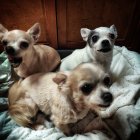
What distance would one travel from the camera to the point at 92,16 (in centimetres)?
180

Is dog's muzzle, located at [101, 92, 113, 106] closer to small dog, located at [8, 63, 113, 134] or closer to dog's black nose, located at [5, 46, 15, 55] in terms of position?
small dog, located at [8, 63, 113, 134]

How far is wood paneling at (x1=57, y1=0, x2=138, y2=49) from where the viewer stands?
171 centimetres

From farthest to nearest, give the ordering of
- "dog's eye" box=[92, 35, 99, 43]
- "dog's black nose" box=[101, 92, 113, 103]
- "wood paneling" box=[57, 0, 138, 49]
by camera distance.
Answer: "wood paneling" box=[57, 0, 138, 49] → "dog's eye" box=[92, 35, 99, 43] → "dog's black nose" box=[101, 92, 113, 103]

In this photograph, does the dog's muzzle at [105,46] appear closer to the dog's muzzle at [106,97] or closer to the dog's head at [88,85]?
the dog's head at [88,85]

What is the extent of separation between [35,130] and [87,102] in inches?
16.9

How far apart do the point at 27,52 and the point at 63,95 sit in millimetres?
408

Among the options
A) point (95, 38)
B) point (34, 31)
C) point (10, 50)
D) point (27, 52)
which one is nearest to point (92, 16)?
point (95, 38)

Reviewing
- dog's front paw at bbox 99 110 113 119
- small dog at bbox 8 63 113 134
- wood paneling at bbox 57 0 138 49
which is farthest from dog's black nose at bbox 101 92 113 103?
wood paneling at bbox 57 0 138 49

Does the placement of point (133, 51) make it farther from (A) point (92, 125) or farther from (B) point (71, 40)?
(A) point (92, 125)

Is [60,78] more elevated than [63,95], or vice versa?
[60,78]

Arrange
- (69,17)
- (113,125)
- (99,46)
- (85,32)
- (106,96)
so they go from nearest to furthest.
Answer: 1. (106,96)
2. (113,125)
3. (99,46)
4. (85,32)
5. (69,17)

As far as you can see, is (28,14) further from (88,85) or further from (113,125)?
(113,125)

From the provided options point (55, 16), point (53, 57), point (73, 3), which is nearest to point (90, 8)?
point (73, 3)

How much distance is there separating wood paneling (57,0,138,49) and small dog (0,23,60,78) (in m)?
0.22
